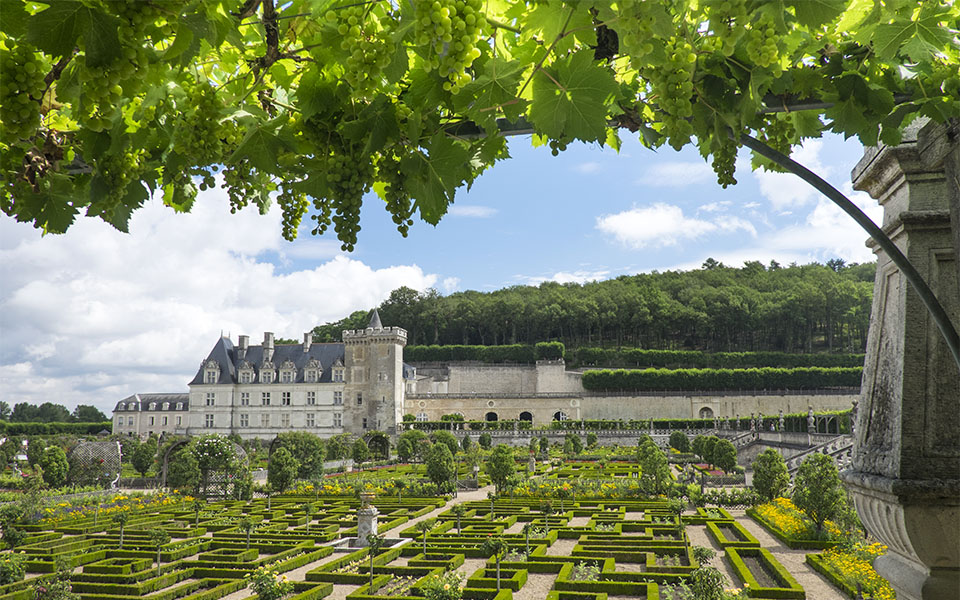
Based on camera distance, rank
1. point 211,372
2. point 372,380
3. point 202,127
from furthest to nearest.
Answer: point 211,372 → point 372,380 → point 202,127

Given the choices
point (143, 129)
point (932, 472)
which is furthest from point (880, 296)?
point (143, 129)

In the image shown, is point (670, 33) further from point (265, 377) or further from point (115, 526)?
point (265, 377)

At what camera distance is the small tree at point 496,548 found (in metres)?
10.3

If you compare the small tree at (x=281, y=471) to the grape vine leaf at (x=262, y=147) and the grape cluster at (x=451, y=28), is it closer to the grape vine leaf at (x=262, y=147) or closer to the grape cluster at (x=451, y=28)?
the grape vine leaf at (x=262, y=147)

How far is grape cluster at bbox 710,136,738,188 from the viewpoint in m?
1.69

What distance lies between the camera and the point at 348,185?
1.56 meters

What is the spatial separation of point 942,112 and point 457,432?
43.7 metres

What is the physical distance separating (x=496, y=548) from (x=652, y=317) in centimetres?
5770

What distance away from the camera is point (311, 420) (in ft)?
148

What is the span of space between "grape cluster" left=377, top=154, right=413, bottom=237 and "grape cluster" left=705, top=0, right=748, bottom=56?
79 centimetres

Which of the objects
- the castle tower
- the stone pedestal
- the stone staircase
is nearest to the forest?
the castle tower

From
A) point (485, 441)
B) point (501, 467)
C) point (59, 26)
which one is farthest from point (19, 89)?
point (485, 441)

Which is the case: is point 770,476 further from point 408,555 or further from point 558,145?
point 558,145

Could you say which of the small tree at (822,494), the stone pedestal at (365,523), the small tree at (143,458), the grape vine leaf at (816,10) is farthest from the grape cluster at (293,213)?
the small tree at (143,458)
